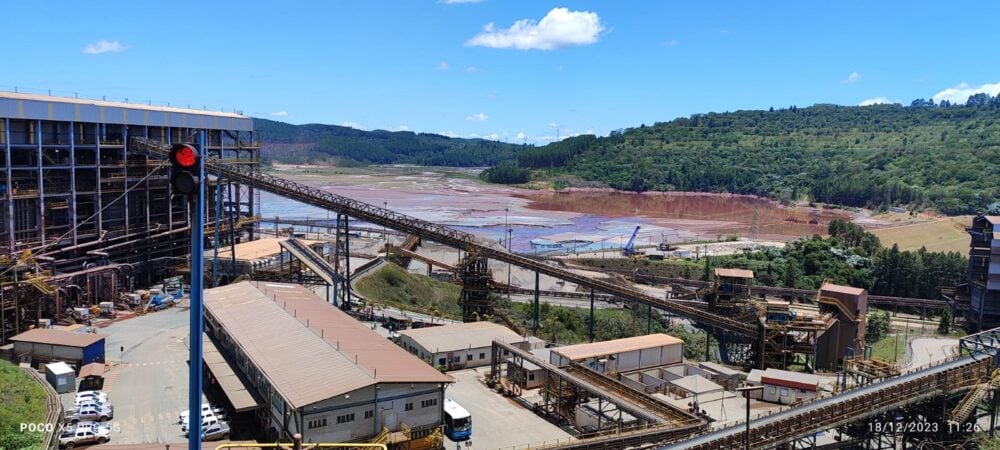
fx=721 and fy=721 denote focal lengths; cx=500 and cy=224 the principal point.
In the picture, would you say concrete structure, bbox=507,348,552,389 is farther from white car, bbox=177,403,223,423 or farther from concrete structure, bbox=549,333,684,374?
white car, bbox=177,403,223,423

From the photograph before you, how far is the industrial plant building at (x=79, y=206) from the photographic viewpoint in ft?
132

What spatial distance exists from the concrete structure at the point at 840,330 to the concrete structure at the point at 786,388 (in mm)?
7734

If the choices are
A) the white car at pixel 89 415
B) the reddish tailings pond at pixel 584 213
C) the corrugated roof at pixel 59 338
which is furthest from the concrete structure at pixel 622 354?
the reddish tailings pond at pixel 584 213

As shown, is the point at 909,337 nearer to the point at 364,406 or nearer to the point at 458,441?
the point at 458,441

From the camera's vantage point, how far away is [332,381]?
81.3 ft

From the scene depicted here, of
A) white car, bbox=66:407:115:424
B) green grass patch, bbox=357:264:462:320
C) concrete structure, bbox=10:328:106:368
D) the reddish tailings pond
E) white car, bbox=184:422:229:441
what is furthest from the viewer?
the reddish tailings pond

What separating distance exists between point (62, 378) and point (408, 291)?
1314 inches

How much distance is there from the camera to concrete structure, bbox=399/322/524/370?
36.5m

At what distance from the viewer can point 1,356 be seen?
3338 cm

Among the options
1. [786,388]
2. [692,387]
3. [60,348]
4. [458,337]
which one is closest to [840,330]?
[786,388]

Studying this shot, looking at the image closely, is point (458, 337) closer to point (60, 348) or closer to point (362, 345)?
point (362, 345)

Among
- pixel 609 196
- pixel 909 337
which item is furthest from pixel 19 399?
pixel 609 196

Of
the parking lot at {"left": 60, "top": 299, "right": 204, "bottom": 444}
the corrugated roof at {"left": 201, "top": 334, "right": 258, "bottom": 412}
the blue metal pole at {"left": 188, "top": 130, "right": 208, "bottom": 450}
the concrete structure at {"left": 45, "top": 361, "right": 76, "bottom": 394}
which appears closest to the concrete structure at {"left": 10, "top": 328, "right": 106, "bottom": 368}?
the parking lot at {"left": 60, "top": 299, "right": 204, "bottom": 444}

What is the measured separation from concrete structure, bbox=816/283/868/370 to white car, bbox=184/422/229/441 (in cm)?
3196
